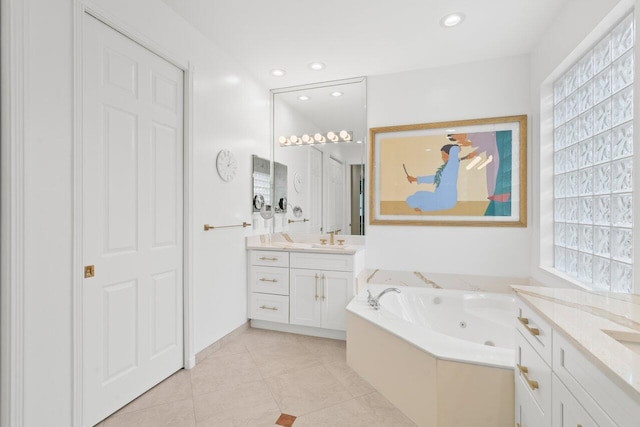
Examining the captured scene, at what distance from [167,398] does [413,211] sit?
2471mm

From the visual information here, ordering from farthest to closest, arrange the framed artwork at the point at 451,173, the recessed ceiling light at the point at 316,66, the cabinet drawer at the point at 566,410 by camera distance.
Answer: the recessed ceiling light at the point at 316,66 < the framed artwork at the point at 451,173 < the cabinet drawer at the point at 566,410

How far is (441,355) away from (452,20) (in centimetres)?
224

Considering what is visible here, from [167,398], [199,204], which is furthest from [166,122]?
[167,398]

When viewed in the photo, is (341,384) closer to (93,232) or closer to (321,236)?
(321,236)

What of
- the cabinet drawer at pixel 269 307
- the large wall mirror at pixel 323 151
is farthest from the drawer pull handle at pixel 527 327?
the cabinet drawer at pixel 269 307

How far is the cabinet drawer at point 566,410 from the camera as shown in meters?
0.89

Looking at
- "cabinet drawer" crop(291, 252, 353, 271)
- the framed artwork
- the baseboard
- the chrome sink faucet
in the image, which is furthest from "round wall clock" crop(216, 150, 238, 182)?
the baseboard

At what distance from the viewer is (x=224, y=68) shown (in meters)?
2.76

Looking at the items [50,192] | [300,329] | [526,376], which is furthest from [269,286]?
[526,376]

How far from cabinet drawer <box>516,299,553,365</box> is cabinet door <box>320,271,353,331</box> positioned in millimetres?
1537

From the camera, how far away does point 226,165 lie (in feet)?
9.07

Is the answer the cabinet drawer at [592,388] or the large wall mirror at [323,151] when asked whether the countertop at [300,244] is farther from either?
the cabinet drawer at [592,388]

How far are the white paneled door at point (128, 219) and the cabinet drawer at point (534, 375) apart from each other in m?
2.11

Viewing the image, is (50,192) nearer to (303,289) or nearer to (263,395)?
(263,395)
